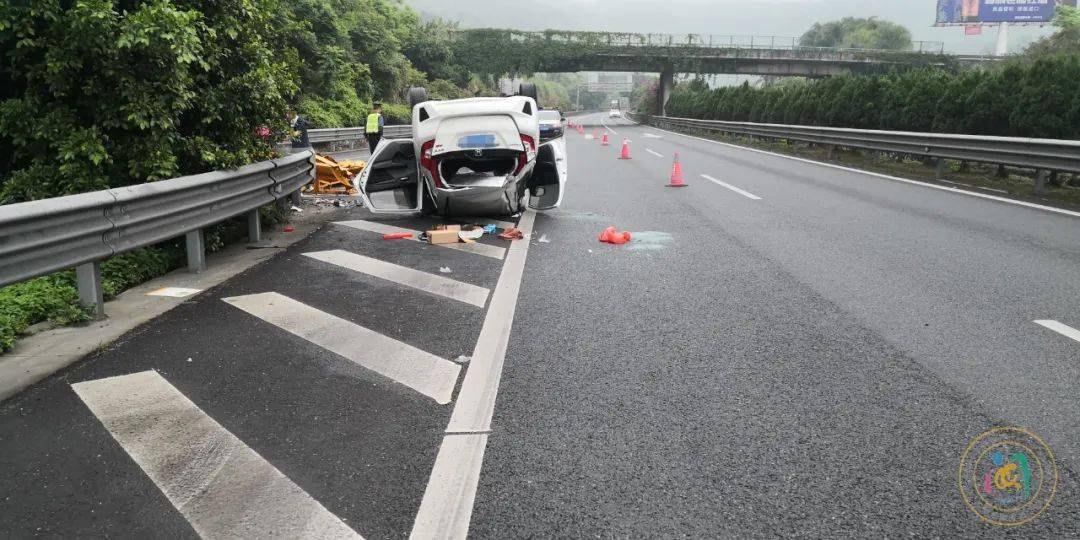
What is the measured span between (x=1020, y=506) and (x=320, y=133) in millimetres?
26175

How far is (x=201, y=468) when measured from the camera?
10.3ft

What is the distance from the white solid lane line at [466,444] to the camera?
2.72 metres

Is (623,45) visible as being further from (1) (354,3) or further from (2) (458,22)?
(1) (354,3)

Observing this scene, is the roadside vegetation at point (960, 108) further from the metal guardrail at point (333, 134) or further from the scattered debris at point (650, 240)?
the metal guardrail at point (333, 134)

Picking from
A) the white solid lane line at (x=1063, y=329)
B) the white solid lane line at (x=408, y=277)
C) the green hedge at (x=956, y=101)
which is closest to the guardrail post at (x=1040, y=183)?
the green hedge at (x=956, y=101)

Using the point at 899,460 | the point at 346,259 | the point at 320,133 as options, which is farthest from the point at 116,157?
the point at 320,133

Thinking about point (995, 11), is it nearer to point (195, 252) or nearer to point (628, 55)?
point (628, 55)

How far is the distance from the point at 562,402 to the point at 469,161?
5.81m

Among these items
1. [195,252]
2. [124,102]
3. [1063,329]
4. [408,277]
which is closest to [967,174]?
[1063,329]

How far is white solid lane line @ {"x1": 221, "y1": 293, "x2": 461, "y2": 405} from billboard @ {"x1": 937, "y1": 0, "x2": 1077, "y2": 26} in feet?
340

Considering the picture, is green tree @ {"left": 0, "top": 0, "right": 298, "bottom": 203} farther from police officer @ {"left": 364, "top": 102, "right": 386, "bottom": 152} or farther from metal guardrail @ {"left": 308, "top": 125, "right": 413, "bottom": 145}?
metal guardrail @ {"left": 308, "top": 125, "right": 413, "bottom": 145}

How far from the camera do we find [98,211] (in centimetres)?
534

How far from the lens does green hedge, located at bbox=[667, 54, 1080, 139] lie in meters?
14.6

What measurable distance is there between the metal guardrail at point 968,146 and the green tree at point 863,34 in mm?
126102
